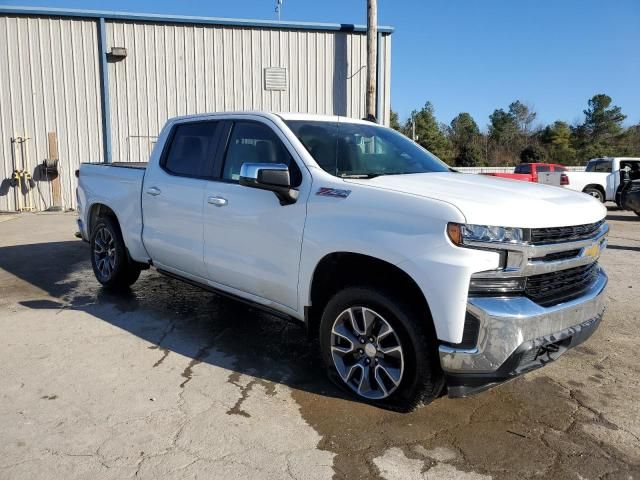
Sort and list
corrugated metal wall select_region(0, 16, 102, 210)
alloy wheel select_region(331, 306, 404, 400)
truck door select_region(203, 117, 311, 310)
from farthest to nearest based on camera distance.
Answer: corrugated metal wall select_region(0, 16, 102, 210), truck door select_region(203, 117, 311, 310), alloy wheel select_region(331, 306, 404, 400)

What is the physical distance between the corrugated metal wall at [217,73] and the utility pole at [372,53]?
58 cm

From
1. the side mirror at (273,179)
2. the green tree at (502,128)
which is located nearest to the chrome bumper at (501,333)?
the side mirror at (273,179)

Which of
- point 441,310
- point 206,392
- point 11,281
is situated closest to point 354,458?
point 441,310

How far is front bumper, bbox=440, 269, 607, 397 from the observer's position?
2.91 meters

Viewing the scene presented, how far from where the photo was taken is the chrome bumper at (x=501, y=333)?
290cm

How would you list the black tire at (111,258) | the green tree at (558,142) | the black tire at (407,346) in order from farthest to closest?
the green tree at (558,142) < the black tire at (111,258) < the black tire at (407,346)

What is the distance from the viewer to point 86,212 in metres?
6.61

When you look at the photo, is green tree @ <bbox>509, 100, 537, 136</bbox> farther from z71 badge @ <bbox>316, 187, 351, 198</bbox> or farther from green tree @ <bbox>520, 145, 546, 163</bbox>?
z71 badge @ <bbox>316, 187, 351, 198</bbox>

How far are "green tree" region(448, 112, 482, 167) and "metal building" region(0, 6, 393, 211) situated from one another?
30974 millimetres

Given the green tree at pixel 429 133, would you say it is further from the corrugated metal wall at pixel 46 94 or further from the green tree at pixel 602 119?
the corrugated metal wall at pixel 46 94

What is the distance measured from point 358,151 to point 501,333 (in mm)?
1899

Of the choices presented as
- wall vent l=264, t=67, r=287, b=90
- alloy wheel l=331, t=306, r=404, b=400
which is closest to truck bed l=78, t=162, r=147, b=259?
alloy wheel l=331, t=306, r=404, b=400

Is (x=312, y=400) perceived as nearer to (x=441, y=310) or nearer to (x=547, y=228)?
(x=441, y=310)

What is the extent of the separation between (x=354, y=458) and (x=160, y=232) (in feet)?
10.1
